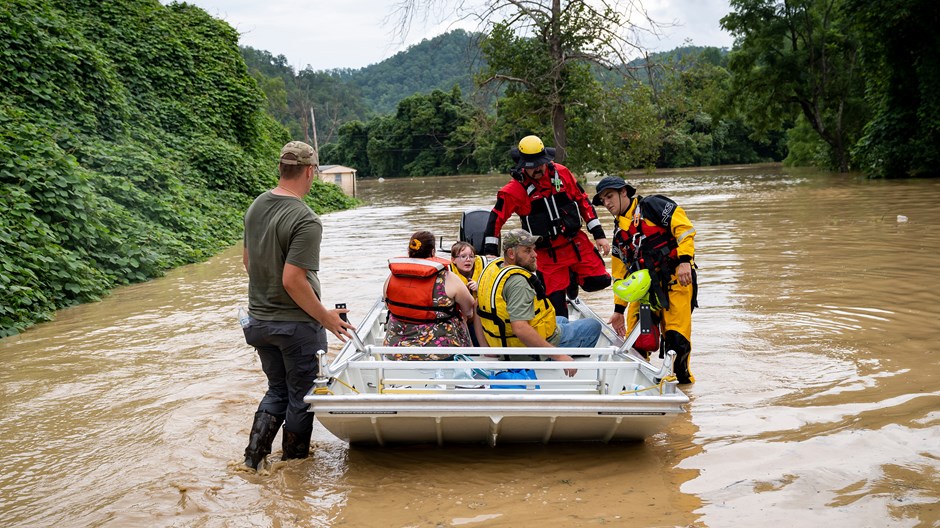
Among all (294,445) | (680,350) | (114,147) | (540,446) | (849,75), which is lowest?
(540,446)

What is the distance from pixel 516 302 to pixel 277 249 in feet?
5.31

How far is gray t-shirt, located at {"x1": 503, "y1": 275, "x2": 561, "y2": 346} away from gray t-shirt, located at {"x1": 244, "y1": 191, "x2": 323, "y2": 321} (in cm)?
131

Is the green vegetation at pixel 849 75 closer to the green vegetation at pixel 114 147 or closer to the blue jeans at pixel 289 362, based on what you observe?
the green vegetation at pixel 114 147

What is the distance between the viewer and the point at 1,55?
14055mm

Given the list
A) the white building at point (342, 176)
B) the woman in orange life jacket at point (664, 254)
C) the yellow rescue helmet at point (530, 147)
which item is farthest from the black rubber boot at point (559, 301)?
the white building at point (342, 176)

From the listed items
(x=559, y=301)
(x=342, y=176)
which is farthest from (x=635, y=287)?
(x=342, y=176)

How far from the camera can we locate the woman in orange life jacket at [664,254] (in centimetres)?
583

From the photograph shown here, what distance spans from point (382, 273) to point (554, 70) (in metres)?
6.69

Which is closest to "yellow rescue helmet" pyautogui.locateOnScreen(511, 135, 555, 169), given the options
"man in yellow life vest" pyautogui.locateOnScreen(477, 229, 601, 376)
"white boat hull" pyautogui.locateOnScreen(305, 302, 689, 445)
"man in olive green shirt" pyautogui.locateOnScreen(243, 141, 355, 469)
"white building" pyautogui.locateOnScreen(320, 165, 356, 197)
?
"man in yellow life vest" pyautogui.locateOnScreen(477, 229, 601, 376)

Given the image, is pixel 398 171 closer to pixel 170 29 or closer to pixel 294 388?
pixel 170 29

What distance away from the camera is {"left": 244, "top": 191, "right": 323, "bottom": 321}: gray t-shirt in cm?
435

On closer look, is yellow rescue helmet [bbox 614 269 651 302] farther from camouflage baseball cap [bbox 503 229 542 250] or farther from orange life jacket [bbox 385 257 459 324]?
A: orange life jacket [bbox 385 257 459 324]

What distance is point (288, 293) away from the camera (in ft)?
14.4

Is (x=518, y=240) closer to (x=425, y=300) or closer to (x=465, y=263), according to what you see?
(x=425, y=300)
